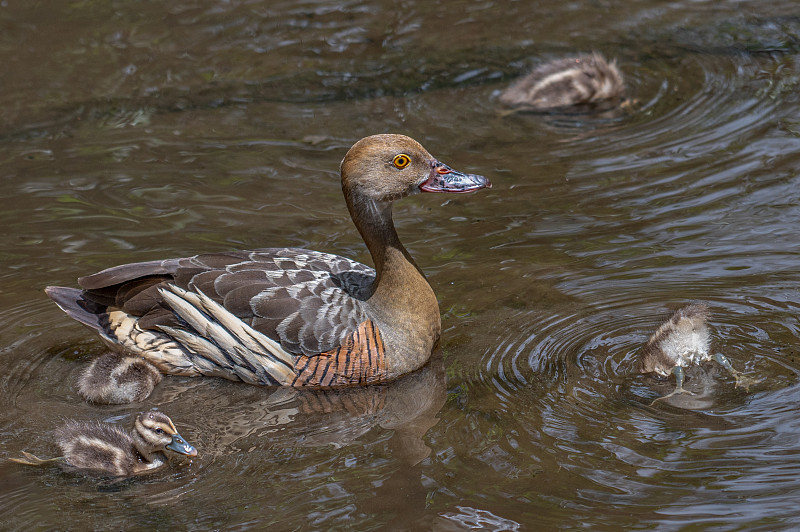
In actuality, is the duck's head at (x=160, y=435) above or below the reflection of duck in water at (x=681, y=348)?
below

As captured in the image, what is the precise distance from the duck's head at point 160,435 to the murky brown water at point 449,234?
17 centimetres

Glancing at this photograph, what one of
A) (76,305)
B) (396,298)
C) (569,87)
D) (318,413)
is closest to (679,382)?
(396,298)

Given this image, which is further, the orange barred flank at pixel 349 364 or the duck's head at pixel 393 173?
the duck's head at pixel 393 173

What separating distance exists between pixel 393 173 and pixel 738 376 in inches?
91.9

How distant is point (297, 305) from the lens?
20.5ft

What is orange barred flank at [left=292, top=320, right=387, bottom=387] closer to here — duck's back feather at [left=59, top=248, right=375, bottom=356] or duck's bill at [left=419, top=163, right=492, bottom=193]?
duck's back feather at [left=59, top=248, right=375, bottom=356]

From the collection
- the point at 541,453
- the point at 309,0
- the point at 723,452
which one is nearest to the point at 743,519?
the point at 723,452

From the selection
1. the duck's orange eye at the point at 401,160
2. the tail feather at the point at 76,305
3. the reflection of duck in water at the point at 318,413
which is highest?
the duck's orange eye at the point at 401,160

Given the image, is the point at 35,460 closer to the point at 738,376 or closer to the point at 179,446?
the point at 179,446

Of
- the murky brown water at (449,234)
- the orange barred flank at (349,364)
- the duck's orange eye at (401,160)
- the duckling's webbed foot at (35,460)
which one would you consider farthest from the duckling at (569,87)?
the duckling's webbed foot at (35,460)

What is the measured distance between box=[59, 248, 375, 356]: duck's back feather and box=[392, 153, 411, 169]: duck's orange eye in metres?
0.78

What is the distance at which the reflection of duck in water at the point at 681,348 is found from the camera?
229 inches

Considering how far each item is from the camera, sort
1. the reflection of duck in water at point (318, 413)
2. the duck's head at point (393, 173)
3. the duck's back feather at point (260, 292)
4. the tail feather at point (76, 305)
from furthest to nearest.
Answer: the tail feather at point (76, 305), the duck's head at point (393, 173), the duck's back feather at point (260, 292), the reflection of duck in water at point (318, 413)

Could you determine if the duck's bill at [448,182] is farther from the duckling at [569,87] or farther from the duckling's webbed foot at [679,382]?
the duckling at [569,87]
